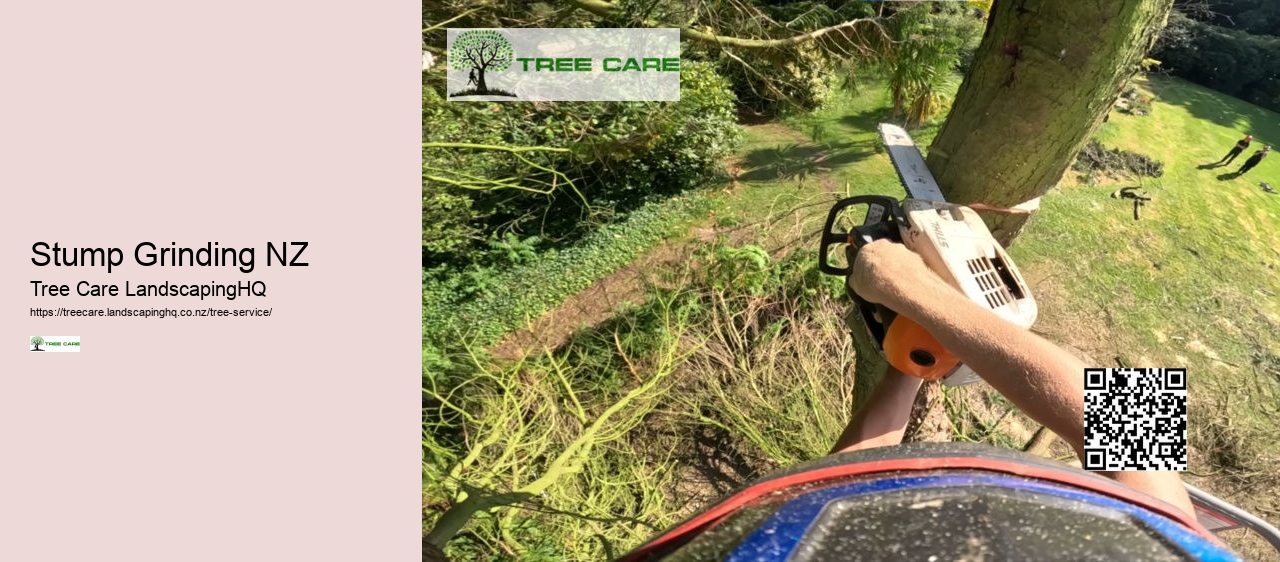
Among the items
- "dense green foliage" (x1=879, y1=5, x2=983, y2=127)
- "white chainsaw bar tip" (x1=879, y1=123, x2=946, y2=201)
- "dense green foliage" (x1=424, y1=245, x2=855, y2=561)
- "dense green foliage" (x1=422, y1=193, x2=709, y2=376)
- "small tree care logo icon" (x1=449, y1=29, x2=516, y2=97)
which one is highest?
"dense green foliage" (x1=879, y1=5, x2=983, y2=127)

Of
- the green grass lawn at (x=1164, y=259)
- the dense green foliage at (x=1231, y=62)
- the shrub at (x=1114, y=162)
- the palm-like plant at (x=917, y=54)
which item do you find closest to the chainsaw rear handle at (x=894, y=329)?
the green grass lawn at (x=1164, y=259)

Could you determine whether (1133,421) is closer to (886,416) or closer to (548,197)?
(886,416)

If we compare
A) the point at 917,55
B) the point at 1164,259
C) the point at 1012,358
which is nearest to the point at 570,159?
the point at 917,55

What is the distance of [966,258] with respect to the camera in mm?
1145

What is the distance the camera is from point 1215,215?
5.44 metres

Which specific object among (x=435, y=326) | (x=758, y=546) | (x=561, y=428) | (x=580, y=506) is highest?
(x=758, y=546)

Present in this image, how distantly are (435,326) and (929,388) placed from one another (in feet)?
9.63

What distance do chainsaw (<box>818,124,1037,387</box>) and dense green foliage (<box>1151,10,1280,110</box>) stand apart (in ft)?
34.1

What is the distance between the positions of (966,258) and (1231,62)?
11.7 meters

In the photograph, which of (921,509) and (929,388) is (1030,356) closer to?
(921,509)

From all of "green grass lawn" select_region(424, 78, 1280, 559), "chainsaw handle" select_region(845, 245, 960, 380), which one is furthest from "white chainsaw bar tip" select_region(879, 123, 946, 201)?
"green grass lawn" select_region(424, 78, 1280, 559)

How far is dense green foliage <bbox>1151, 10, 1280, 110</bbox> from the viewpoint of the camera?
28.5ft

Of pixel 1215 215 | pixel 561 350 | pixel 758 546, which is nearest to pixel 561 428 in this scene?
pixel 561 350

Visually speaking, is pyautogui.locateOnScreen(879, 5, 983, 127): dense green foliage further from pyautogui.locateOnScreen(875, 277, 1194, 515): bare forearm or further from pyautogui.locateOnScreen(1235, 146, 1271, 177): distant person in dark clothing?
pyautogui.locateOnScreen(875, 277, 1194, 515): bare forearm
